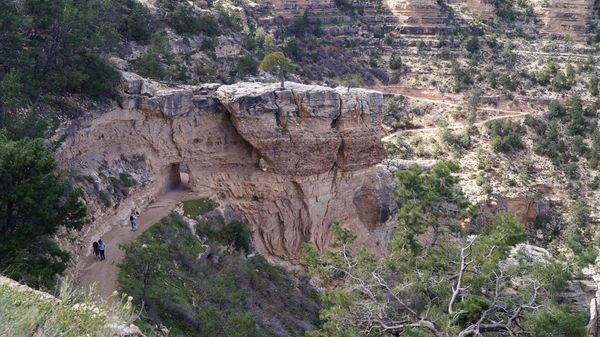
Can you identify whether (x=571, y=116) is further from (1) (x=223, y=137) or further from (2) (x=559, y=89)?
(1) (x=223, y=137)

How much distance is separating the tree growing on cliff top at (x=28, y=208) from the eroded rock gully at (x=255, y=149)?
796 centimetres

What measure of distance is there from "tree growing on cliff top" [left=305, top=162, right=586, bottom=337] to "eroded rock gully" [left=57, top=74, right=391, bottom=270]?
7914 mm

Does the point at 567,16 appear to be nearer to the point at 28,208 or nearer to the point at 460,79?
the point at 460,79

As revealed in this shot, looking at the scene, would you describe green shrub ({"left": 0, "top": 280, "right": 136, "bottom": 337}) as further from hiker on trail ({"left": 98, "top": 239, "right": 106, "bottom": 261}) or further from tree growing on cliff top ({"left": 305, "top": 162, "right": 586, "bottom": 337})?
hiker on trail ({"left": 98, "top": 239, "right": 106, "bottom": 261})

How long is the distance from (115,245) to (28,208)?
6.64 metres

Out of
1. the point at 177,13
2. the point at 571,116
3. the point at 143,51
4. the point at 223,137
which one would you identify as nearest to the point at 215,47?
the point at 177,13

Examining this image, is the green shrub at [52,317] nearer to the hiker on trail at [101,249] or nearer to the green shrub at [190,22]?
the hiker on trail at [101,249]

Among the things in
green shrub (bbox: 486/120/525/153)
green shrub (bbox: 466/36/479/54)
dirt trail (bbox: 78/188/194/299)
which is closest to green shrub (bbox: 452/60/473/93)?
green shrub (bbox: 466/36/479/54)

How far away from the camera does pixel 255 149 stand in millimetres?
29016

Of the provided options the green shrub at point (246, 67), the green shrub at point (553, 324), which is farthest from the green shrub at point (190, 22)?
the green shrub at point (553, 324)

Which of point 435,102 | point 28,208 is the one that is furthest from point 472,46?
point 28,208

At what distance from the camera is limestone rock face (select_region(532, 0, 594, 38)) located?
7356cm

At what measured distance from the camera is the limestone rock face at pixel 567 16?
241ft

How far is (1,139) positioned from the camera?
17.2 meters
